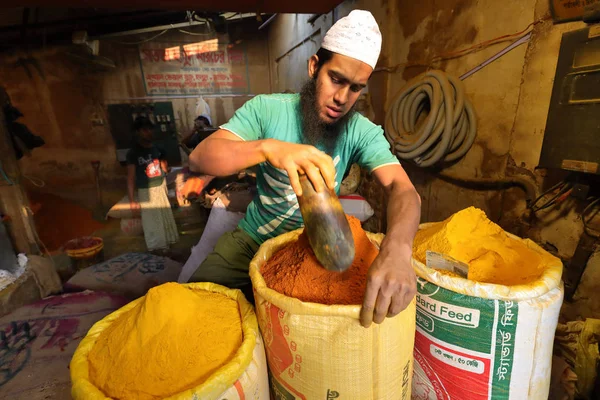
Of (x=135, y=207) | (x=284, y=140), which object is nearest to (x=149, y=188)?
(x=135, y=207)

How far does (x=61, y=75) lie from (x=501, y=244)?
33.3 ft

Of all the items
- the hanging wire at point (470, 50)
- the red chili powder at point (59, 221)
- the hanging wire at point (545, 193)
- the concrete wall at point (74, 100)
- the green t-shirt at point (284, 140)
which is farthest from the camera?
the concrete wall at point (74, 100)

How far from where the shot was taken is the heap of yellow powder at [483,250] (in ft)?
3.58

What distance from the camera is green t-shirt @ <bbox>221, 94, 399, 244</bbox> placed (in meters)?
1.39

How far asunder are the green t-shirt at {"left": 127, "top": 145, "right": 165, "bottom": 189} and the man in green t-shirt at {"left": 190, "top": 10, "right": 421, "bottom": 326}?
3.24 meters

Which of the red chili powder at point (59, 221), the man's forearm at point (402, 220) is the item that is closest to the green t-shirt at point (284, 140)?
the man's forearm at point (402, 220)

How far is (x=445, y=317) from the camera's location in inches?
39.8

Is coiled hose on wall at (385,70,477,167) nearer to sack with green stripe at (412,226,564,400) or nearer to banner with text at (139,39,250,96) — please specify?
sack with green stripe at (412,226,564,400)

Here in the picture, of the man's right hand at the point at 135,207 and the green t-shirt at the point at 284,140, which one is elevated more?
the green t-shirt at the point at 284,140

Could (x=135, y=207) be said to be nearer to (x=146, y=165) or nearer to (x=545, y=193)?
(x=146, y=165)

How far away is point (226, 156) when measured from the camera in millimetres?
1025

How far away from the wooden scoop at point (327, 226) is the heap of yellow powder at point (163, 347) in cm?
39

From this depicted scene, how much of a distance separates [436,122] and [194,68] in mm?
8098

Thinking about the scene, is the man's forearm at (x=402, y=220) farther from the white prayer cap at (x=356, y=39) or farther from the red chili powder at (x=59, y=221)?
the red chili powder at (x=59, y=221)
